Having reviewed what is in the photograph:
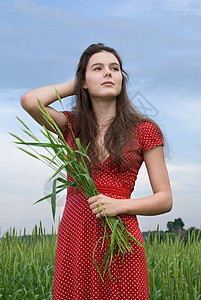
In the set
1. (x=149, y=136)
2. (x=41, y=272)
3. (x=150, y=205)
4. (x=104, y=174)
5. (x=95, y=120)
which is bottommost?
(x=41, y=272)

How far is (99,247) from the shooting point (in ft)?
6.35

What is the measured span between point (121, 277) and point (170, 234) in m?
2.25

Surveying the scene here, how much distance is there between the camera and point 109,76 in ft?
7.04

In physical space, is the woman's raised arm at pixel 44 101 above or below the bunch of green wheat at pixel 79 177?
above

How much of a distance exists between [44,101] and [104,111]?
1.08 ft

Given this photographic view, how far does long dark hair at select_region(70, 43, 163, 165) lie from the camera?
2.09 meters

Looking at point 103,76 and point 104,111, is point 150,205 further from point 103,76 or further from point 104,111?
point 103,76

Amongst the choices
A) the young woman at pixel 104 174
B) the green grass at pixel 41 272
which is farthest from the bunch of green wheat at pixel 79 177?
the green grass at pixel 41 272

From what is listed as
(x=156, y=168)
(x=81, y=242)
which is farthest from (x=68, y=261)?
(x=156, y=168)

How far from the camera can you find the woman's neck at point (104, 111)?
7.27ft

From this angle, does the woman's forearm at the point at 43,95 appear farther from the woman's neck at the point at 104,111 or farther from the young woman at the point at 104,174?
the woman's neck at the point at 104,111

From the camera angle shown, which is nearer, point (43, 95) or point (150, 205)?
point (150, 205)

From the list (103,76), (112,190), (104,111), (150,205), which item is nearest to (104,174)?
(112,190)

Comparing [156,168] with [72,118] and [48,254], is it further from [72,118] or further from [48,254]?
[48,254]
